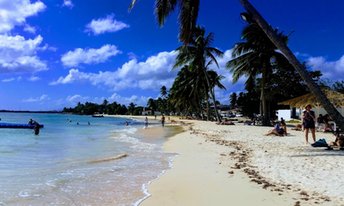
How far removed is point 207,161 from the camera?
1202 centimetres

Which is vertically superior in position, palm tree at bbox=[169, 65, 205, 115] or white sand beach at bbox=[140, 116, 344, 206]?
palm tree at bbox=[169, 65, 205, 115]

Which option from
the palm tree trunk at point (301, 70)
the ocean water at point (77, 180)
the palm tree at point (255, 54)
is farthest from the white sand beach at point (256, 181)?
the palm tree at point (255, 54)

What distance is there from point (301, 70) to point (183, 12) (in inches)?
232

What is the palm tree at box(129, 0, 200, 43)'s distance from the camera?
1518cm

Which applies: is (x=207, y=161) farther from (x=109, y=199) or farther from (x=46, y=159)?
(x=46, y=159)


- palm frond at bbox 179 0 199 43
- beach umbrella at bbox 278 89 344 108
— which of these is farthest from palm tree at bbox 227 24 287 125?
palm frond at bbox 179 0 199 43

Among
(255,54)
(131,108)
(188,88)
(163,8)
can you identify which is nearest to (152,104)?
(131,108)

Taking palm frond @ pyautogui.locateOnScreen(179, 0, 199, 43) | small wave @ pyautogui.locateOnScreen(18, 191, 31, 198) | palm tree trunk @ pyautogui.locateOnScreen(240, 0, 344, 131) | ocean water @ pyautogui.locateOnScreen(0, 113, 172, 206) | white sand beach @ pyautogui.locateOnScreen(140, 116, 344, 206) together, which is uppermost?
palm frond @ pyautogui.locateOnScreen(179, 0, 199, 43)

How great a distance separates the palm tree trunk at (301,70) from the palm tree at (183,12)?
127 inches

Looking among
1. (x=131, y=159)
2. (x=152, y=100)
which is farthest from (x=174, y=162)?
(x=152, y=100)

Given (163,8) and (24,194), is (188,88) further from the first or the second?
(24,194)

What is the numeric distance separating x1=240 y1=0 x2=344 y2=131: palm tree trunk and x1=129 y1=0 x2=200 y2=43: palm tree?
3.24 meters

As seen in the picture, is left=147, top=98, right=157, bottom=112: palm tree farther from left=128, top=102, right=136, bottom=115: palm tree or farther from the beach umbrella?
the beach umbrella

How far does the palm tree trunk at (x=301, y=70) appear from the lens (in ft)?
36.4
